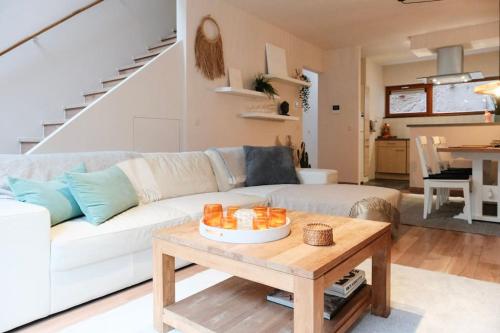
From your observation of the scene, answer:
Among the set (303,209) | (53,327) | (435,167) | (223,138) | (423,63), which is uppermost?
(423,63)

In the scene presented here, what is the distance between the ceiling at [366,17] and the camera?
14.7ft

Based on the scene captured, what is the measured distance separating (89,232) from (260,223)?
96cm

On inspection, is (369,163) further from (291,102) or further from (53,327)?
(53,327)

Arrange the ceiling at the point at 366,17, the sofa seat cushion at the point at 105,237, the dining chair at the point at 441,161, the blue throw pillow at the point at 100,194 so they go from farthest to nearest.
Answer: the ceiling at the point at 366,17, the dining chair at the point at 441,161, the blue throw pillow at the point at 100,194, the sofa seat cushion at the point at 105,237

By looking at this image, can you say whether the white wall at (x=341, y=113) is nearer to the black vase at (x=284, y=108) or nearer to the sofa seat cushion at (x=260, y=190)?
the black vase at (x=284, y=108)

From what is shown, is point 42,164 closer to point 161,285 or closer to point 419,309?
point 161,285

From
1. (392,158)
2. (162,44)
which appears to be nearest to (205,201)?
(162,44)

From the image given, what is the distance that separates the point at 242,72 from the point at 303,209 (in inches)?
99.6

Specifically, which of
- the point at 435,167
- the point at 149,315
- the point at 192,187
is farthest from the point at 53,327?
the point at 435,167

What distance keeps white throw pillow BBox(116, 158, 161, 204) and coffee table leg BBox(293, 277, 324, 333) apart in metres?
1.70

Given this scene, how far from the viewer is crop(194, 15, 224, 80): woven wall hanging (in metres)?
4.14

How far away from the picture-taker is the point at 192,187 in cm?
304

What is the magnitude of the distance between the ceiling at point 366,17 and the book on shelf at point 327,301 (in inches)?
151

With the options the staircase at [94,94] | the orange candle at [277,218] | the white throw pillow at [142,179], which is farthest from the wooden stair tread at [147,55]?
the orange candle at [277,218]
